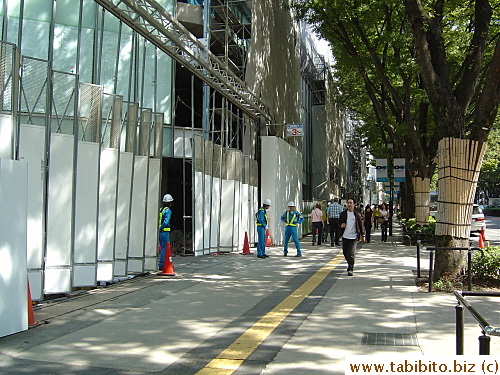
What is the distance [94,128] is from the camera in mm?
10250

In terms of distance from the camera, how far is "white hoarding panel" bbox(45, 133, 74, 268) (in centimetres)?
902

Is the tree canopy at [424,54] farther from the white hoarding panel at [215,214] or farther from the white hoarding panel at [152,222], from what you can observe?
the white hoarding panel at [215,214]

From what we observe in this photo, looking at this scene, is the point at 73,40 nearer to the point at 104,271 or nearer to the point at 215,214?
the point at 215,214

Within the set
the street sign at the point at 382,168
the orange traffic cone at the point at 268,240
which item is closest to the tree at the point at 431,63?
the street sign at the point at 382,168

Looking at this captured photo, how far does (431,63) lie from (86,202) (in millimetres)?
6899

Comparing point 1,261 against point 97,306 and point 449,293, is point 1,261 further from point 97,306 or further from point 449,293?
point 449,293

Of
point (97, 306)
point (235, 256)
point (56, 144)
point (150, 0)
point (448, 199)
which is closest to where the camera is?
point (97, 306)

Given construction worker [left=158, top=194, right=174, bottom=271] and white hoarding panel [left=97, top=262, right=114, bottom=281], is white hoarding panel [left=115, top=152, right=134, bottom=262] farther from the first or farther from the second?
construction worker [left=158, top=194, right=174, bottom=271]

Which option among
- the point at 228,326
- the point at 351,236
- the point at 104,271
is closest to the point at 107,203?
the point at 104,271

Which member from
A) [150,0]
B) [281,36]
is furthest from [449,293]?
[281,36]

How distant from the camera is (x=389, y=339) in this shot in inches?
252

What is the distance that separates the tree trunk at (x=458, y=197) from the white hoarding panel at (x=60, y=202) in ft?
21.1

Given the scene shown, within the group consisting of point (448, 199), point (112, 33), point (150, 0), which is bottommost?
point (448, 199)

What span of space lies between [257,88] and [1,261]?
15.9m
